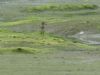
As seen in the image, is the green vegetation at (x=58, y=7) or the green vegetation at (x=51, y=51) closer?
the green vegetation at (x=51, y=51)

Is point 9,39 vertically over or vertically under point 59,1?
over

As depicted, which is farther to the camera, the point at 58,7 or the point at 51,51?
the point at 58,7

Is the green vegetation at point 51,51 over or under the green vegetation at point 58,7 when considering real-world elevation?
over

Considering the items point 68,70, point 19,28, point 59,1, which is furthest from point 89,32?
point 59,1

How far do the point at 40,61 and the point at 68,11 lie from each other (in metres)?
31.2

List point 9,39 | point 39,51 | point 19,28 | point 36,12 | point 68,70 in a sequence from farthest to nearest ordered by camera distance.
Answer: point 36,12 < point 19,28 < point 9,39 < point 39,51 < point 68,70

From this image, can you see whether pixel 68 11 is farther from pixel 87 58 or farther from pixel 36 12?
pixel 87 58

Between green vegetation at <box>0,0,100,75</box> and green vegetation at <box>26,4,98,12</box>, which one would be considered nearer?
green vegetation at <box>0,0,100,75</box>

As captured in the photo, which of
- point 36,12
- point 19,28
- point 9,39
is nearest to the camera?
point 9,39

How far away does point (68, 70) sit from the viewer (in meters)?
16.9

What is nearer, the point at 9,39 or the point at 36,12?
the point at 9,39

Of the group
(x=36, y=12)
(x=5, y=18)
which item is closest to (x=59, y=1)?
(x=36, y=12)

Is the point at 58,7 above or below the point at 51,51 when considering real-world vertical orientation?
below

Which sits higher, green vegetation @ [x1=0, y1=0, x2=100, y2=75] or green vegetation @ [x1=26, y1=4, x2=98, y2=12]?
green vegetation @ [x1=0, y1=0, x2=100, y2=75]
